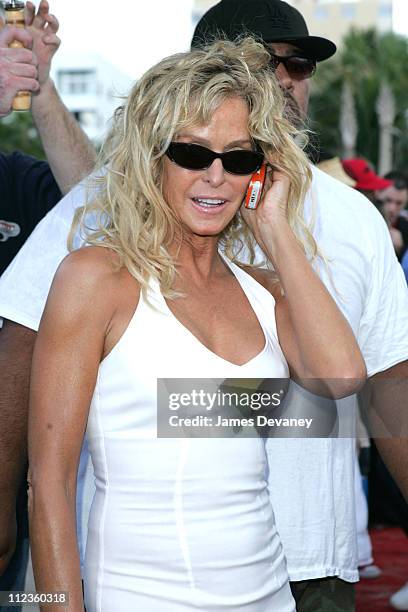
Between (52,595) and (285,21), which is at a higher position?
(285,21)

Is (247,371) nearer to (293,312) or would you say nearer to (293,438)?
(293,312)

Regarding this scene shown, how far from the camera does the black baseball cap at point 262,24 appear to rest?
117 inches

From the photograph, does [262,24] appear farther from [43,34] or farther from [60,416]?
[60,416]

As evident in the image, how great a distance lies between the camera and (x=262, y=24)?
302cm

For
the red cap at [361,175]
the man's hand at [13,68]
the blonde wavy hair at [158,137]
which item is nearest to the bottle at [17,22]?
the man's hand at [13,68]

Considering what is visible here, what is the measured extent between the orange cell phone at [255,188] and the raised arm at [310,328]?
83mm

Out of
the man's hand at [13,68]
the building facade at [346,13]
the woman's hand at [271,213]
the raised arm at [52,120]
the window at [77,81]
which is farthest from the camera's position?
the window at [77,81]

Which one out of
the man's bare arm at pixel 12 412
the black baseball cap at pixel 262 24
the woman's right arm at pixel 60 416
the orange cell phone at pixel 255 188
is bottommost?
the man's bare arm at pixel 12 412

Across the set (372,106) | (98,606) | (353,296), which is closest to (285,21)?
(353,296)

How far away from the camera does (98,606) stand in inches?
78.2

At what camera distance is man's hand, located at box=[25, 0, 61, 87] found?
306 centimetres

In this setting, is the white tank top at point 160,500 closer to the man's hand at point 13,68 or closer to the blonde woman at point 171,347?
the blonde woman at point 171,347

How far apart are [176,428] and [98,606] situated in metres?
0.39

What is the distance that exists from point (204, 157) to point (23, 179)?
50.1 inches
